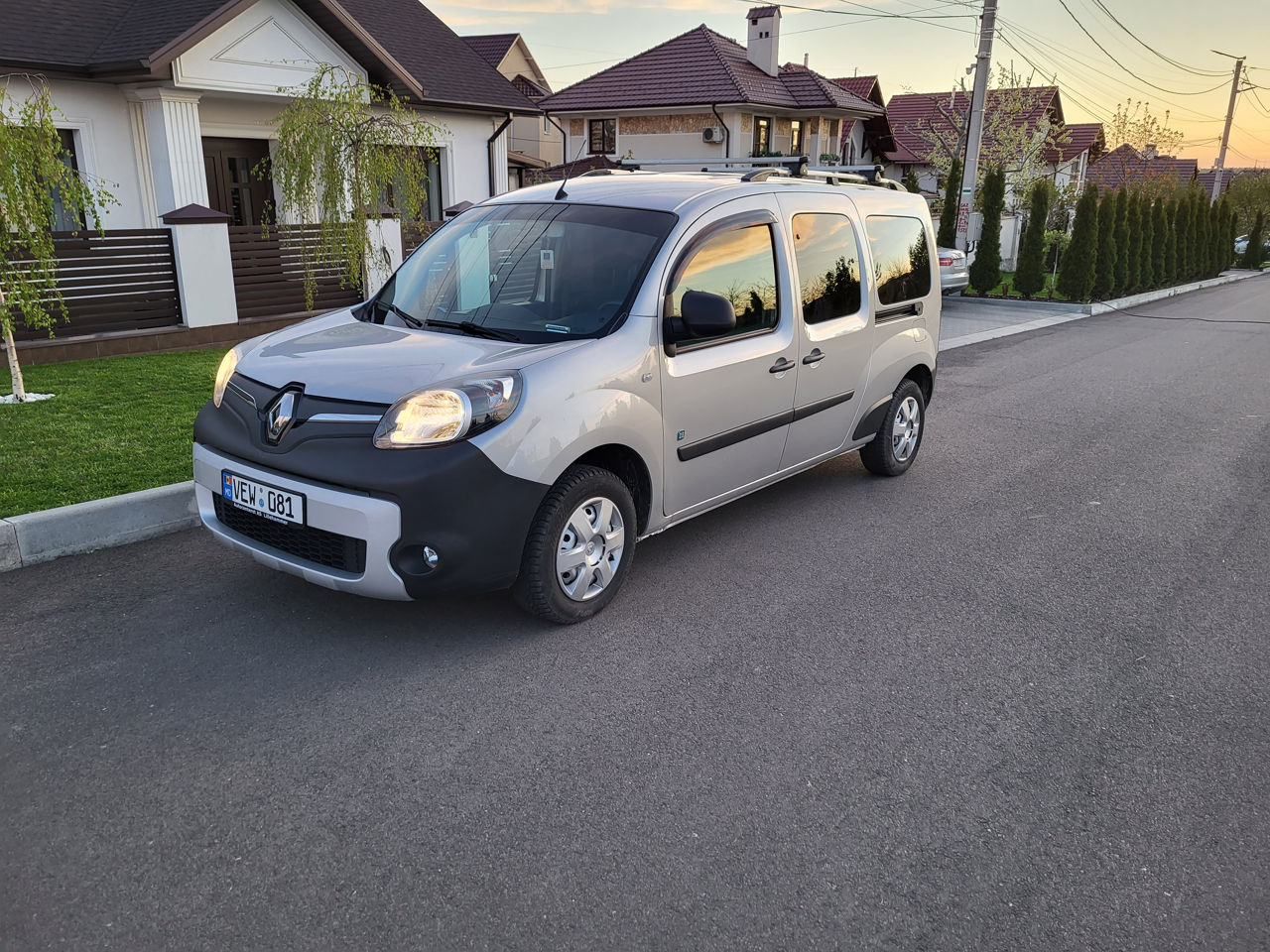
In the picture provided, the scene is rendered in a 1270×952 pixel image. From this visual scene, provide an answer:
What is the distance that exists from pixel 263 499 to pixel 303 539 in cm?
24

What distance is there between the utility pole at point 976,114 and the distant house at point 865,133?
2246cm

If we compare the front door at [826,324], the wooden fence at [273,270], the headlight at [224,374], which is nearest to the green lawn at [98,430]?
the headlight at [224,374]

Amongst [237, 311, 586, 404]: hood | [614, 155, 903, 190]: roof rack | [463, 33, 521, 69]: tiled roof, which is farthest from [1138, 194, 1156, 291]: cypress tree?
[463, 33, 521, 69]: tiled roof

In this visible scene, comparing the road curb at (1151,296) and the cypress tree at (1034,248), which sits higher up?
the cypress tree at (1034,248)

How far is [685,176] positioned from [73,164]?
A: 1312cm

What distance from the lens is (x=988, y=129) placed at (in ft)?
125

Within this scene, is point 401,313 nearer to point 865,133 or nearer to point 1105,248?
point 1105,248

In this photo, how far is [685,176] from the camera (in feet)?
17.6

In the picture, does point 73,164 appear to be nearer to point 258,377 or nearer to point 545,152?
point 258,377

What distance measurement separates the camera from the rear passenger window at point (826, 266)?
17.5 ft

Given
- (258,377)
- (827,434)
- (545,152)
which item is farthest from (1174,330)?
(545,152)

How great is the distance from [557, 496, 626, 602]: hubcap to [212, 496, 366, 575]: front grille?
84 centimetres

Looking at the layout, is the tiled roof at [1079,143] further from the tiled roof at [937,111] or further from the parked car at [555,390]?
the parked car at [555,390]

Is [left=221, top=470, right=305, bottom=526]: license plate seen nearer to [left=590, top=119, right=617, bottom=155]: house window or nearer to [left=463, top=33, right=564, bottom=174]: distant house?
[left=590, top=119, right=617, bottom=155]: house window
